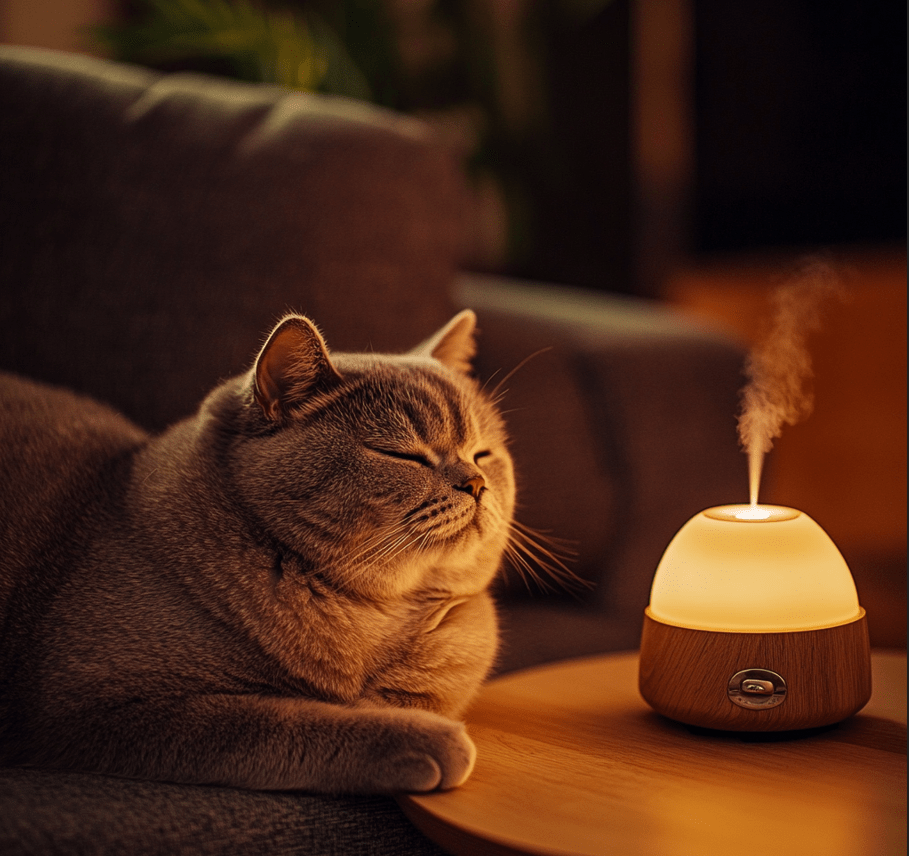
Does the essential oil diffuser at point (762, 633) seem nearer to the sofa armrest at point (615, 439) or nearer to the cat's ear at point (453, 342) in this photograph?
the cat's ear at point (453, 342)

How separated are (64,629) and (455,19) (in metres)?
1.77

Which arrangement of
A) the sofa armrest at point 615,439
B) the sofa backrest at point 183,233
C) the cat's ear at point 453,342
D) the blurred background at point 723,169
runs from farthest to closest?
the blurred background at point 723,169
the sofa armrest at point 615,439
the sofa backrest at point 183,233
the cat's ear at point 453,342

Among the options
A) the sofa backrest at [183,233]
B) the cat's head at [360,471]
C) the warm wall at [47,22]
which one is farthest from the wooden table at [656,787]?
the warm wall at [47,22]

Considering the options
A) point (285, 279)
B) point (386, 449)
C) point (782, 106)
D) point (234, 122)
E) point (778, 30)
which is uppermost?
Answer: point (778, 30)

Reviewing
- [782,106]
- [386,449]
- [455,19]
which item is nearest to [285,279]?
[386,449]

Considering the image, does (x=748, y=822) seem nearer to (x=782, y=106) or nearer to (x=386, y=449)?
(x=386, y=449)

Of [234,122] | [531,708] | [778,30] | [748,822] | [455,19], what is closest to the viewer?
[748,822]

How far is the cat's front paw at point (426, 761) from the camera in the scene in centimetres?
73

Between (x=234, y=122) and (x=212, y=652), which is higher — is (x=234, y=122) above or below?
above

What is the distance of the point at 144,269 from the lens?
4.04ft

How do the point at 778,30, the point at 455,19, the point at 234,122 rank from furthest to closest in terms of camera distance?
1. the point at 778,30
2. the point at 455,19
3. the point at 234,122

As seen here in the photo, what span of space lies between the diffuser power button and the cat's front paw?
0.22m

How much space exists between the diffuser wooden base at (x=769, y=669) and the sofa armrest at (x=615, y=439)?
1.53 ft

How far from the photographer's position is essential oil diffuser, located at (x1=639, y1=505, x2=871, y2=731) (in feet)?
2.59
